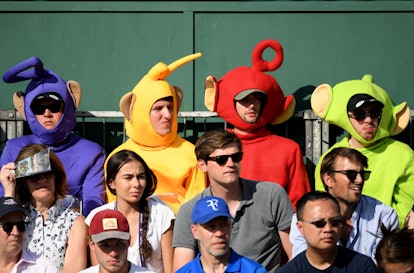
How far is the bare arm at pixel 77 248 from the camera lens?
584 centimetres

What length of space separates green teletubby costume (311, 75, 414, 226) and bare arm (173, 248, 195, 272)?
143 centimetres

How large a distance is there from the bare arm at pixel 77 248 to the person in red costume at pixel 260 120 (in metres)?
1.45

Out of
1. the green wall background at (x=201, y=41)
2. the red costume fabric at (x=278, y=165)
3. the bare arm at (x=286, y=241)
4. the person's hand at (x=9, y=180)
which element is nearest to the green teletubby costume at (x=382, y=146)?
the red costume fabric at (x=278, y=165)

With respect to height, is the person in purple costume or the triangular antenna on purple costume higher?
the triangular antenna on purple costume

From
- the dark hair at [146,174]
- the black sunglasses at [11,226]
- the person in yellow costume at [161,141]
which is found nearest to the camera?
the black sunglasses at [11,226]

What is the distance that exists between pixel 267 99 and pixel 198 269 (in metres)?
2.18

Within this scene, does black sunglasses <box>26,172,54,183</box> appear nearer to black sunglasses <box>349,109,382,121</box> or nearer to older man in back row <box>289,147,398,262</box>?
older man in back row <box>289,147,398,262</box>

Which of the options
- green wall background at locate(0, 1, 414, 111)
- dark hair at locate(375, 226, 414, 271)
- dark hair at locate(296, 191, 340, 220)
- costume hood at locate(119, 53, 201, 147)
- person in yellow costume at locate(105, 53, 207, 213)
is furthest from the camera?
green wall background at locate(0, 1, 414, 111)

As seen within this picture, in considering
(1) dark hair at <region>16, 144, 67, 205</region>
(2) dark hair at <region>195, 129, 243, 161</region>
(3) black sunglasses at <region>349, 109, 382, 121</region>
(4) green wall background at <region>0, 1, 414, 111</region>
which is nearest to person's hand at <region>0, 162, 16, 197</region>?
(1) dark hair at <region>16, 144, 67, 205</region>

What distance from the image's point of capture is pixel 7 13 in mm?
8047

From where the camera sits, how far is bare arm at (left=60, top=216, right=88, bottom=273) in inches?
230

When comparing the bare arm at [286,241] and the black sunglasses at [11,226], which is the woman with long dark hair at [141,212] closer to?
the black sunglasses at [11,226]

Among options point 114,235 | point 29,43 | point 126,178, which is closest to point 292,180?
point 126,178

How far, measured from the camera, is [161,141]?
700 cm
